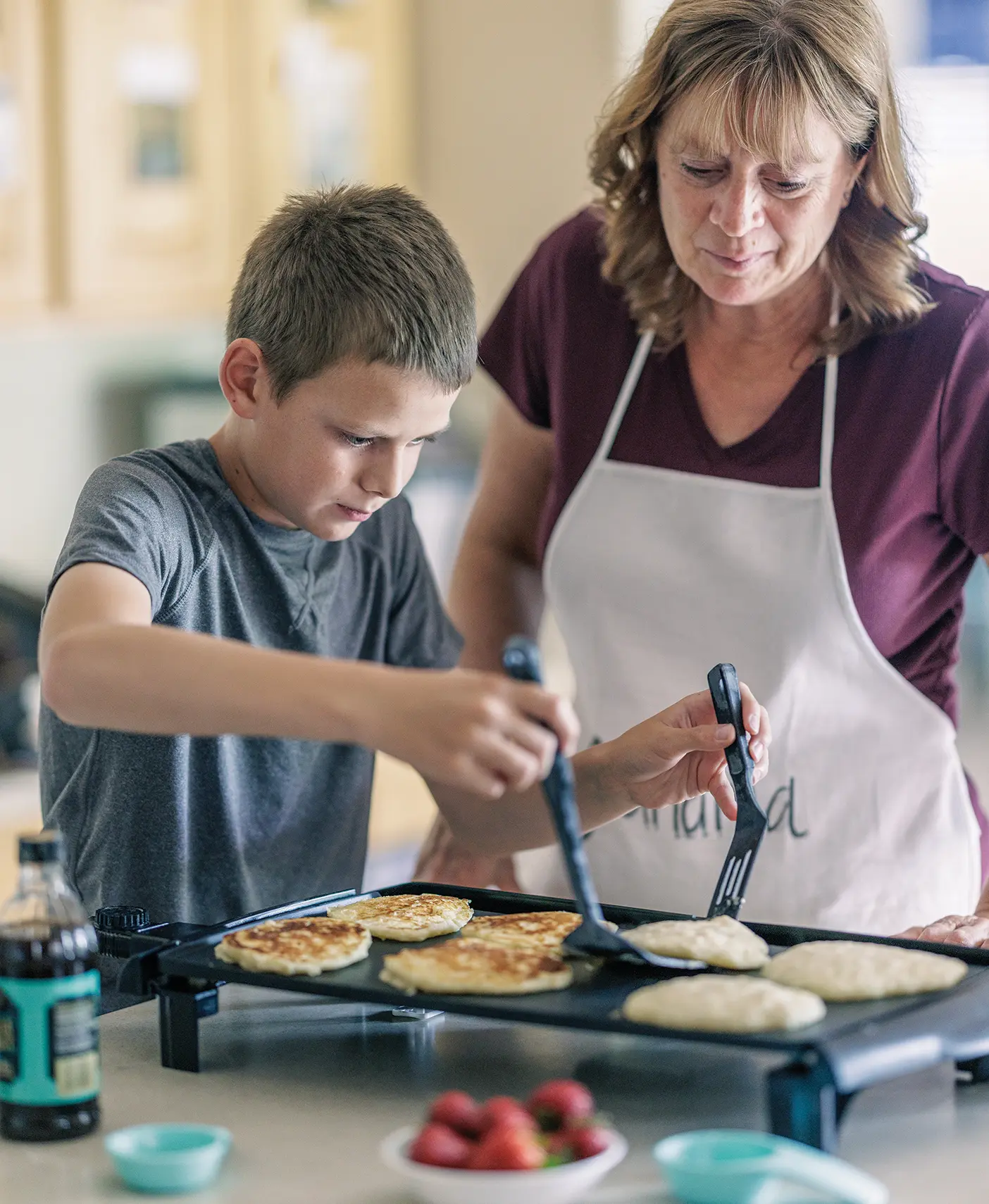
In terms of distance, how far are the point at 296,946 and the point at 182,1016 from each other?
0.30 ft

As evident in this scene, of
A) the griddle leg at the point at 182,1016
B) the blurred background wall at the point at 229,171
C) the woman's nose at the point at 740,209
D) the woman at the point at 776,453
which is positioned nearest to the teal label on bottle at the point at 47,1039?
the griddle leg at the point at 182,1016

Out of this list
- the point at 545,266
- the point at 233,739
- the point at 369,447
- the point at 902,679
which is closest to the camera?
the point at 369,447

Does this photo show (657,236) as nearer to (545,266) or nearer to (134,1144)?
(545,266)

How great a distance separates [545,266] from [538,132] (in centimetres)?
196

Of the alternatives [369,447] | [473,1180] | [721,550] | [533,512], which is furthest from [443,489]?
[473,1180]

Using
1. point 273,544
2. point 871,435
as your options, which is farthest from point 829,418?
point 273,544

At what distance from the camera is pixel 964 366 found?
1438mm

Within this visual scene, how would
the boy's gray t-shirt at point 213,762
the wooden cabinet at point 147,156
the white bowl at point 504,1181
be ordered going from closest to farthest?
the white bowl at point 504,1181, the boy's gray t-shirt at point 213,762, the wooden cabinet at point 147,156

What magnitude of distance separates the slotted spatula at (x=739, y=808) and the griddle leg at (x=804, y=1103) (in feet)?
0.99

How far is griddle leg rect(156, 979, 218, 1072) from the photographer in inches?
42.9

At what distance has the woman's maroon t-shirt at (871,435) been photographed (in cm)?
144

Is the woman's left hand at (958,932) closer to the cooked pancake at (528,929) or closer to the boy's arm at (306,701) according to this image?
the cooked pancake at (528,929)

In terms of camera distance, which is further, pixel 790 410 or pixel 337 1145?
pixel 790 410

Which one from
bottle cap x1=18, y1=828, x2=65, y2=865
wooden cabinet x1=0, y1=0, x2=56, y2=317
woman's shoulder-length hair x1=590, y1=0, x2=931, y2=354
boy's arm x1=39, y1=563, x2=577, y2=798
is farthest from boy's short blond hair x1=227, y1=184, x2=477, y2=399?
wooden cabinet x1=0, y1=0, x2=56, y2=317
